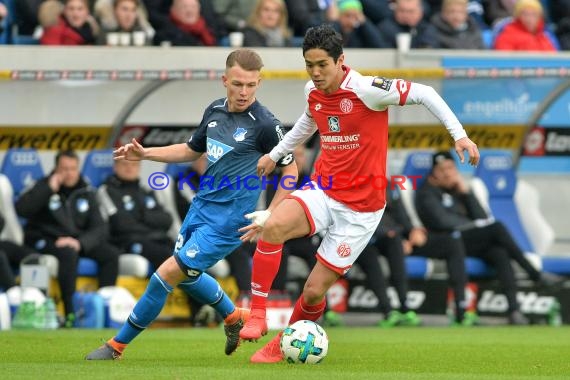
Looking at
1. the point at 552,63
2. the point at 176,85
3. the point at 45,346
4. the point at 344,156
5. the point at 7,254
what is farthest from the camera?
the point at 552,63

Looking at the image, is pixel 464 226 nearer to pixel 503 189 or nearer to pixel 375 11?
pixel 503 189

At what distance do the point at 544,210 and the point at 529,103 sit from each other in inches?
49.6

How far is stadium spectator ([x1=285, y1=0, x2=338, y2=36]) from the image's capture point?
16141mm

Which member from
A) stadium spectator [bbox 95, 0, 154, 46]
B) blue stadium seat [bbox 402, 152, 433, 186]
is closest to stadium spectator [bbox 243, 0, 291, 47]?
stadium spectator [bbox 95, 0, 154, 46]

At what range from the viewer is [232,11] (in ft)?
52.2

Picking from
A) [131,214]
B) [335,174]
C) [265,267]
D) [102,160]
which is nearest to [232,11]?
[102,160]

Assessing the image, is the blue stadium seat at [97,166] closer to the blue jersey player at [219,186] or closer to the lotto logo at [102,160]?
the lotto logo at [102,160]

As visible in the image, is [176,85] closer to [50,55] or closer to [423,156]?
[50,55]

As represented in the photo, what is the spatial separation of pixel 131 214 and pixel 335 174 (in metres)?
5.40

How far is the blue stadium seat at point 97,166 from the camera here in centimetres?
1426

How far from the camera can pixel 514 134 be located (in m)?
15.8

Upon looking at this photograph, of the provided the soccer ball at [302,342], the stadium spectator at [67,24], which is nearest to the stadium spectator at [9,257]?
the stadium spectator at [67,24]

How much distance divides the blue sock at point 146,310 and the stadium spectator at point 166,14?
21.5 feet

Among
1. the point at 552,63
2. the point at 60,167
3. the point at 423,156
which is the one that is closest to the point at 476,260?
the point at 423,156
